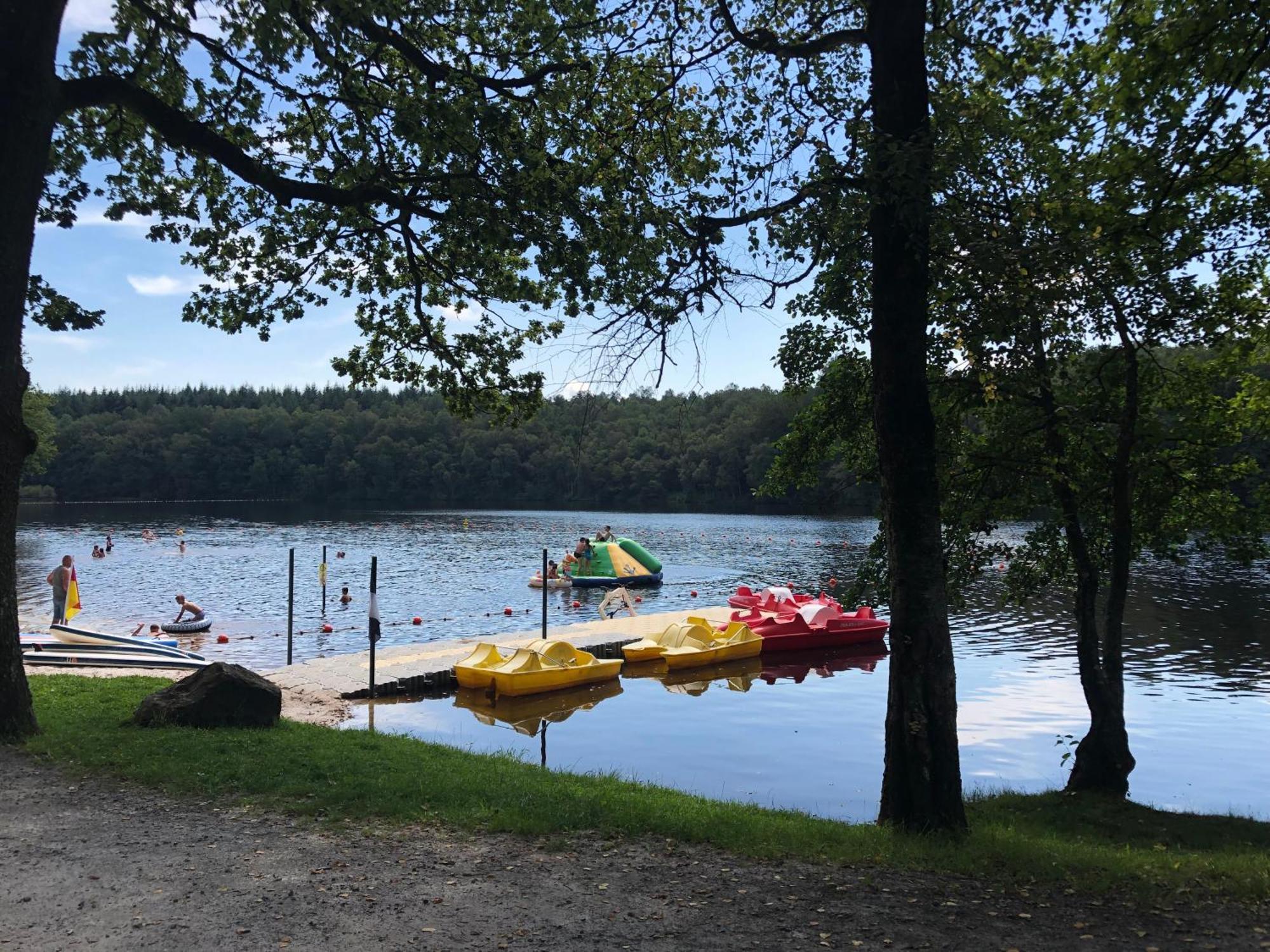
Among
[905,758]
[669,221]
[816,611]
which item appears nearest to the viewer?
[905,758]

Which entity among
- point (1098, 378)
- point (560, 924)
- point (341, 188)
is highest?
point (341, 188)

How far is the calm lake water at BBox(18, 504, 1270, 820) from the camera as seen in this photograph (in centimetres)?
1341

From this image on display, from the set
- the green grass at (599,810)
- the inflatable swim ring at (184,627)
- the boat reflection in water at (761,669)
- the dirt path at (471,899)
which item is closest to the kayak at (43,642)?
the inflatable swim ring at (184,627)

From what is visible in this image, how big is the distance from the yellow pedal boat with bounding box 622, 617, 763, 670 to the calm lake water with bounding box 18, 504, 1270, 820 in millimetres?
576

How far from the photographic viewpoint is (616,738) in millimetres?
14734

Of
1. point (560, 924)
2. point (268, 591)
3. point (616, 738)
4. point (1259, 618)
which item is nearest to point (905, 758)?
point (560, 924)

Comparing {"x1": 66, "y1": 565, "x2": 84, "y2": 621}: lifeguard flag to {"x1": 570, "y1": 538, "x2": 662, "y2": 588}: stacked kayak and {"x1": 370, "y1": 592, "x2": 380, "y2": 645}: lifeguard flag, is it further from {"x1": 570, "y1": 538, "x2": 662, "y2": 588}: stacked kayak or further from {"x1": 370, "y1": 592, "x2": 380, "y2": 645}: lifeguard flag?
{"x1": 570, "y1": 538, "x2": 662, "y2": 588}: stacked kayak

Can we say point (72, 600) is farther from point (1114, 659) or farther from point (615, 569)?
point (1114, 659)

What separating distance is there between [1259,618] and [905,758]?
2608 centimetres

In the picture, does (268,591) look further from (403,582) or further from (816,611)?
(816,611)

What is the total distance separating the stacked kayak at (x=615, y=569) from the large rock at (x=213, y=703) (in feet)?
88.6

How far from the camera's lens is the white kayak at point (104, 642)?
59.9 ft

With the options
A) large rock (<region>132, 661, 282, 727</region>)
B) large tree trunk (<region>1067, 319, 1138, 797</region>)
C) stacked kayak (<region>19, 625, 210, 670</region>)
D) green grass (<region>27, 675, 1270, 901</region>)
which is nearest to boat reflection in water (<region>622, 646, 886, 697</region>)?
large tree trunk (<region>1067, 319, 1138, 797</region>)

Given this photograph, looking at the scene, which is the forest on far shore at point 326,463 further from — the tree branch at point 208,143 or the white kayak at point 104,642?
the tree branch at point 208,143
